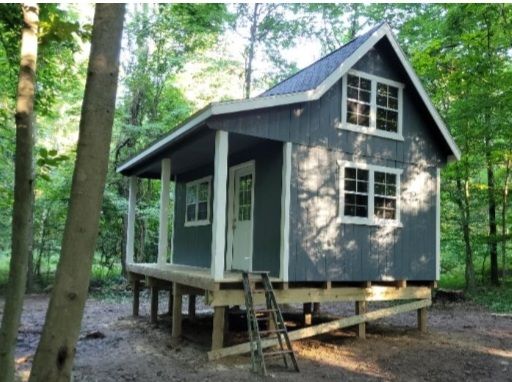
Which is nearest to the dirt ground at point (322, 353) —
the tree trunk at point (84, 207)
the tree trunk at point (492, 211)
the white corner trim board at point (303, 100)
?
the white corner trim board at point (303, 100)

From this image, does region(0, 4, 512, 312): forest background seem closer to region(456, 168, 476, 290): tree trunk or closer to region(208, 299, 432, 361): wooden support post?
region(456, 168, 476, 290): tree trunk

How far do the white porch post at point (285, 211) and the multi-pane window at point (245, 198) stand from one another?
59.4 inches

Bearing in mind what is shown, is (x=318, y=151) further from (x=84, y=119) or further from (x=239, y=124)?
(x=84, y=119)

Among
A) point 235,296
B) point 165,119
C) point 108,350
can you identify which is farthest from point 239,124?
point 165,119

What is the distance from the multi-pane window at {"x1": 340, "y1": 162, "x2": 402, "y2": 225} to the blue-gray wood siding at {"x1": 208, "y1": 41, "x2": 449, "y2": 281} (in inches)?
6.3

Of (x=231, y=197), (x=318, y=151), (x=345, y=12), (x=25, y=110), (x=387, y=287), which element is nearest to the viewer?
(x=25, y=110)

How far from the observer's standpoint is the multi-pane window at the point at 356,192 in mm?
9016

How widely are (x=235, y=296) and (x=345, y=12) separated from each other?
1906 centimetres

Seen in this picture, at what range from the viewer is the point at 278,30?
906 inches

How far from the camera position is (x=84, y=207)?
6.78ft

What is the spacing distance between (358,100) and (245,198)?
298 cm

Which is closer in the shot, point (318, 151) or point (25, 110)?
point (25, 110)

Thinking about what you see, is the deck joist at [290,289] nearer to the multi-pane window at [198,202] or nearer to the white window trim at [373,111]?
the multi-pane window at [198,202]

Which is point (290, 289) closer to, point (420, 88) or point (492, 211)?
point (420, 88)
